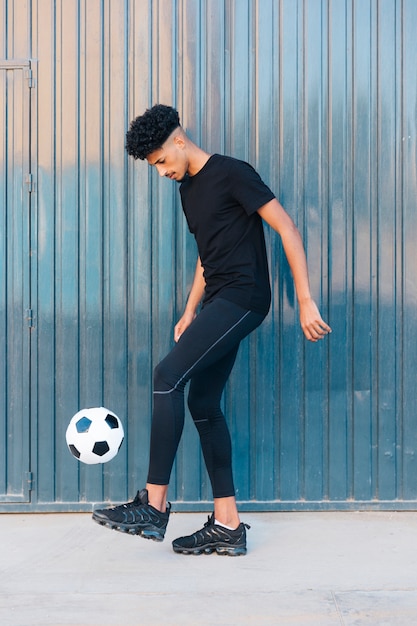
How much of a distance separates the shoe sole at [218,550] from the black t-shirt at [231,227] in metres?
1.10

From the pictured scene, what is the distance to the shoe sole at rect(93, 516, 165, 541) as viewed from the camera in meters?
3.33

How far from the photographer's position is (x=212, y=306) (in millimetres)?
3625

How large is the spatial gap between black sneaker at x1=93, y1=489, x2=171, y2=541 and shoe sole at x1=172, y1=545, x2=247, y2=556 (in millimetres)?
312

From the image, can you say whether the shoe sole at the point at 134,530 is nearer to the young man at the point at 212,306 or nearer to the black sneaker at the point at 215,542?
the young man at the point at 212,306

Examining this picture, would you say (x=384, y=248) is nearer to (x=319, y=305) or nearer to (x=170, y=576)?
(x=319, y=305)

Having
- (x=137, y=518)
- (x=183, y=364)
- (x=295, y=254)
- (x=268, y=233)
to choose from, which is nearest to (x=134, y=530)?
(x=137, y=518)

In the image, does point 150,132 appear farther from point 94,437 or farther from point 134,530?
point 134,530

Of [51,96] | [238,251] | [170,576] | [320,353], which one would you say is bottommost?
[170,576]

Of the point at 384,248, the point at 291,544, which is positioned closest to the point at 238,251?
the point at 384,248

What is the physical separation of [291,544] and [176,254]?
1646 mm

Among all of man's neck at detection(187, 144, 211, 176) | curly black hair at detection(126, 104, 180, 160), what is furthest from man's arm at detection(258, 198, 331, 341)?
curly black hair at detection(126, 104, 180, 160)

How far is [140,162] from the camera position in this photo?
4.45 meters

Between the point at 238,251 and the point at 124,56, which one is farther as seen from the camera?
the point at 124,56

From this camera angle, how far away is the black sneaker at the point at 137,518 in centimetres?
334
